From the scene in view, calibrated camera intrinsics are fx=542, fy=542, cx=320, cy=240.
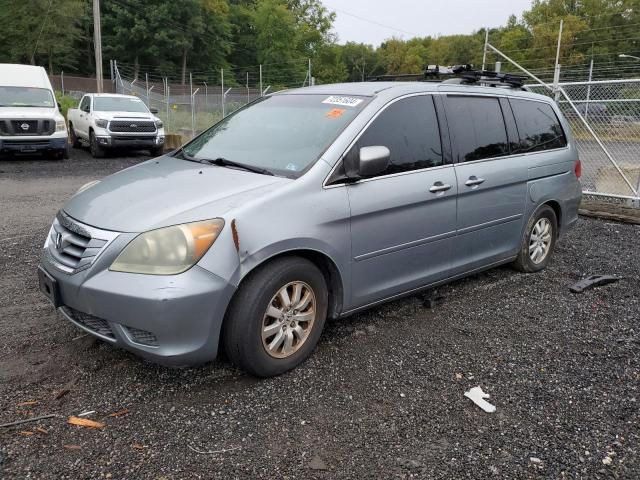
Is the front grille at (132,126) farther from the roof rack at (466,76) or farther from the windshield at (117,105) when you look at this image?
the roof rack at (466,76)

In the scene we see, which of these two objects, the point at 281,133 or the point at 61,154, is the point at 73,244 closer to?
the point at 281,133

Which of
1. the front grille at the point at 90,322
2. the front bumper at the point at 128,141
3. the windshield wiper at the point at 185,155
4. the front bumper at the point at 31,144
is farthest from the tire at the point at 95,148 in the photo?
the front grille at the point at 90,322

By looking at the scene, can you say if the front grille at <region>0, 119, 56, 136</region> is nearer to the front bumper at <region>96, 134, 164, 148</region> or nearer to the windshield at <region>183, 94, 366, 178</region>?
the front bumper at <region>96, 134, 164, 148</region>

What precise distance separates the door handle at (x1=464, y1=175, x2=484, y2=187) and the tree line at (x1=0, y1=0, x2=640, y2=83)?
4475 cm

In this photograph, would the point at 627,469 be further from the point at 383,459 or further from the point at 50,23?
the point at 50,23

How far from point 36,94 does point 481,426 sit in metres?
14.2

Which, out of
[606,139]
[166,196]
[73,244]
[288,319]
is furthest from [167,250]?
[606,139]

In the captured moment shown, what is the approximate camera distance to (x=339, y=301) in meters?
3.58

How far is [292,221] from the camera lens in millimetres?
3188

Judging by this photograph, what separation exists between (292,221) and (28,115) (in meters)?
12.1

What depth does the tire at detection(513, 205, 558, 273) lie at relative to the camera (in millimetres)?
5188

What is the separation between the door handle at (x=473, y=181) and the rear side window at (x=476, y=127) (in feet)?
0.51

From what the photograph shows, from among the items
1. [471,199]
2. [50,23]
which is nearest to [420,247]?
[471,199]

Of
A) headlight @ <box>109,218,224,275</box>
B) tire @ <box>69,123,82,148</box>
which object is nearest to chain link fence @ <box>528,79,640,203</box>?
headlight @ <box>109,218,224,275</box>
